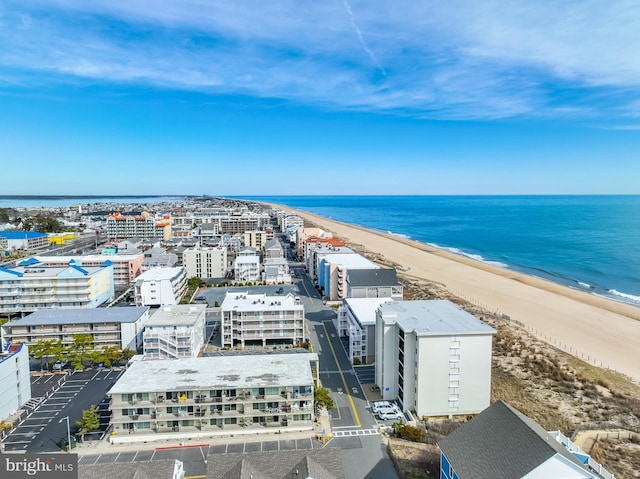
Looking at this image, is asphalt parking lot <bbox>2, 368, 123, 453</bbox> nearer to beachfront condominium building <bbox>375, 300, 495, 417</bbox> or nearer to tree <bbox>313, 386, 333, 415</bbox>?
tree <bbox>313, 386, 333, 415</bbox>

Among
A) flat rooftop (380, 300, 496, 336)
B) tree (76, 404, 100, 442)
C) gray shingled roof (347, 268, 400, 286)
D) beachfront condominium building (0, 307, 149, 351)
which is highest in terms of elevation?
flat rooftop (380, 300, 496, 336)

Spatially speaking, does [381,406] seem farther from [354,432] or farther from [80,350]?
[80,350]

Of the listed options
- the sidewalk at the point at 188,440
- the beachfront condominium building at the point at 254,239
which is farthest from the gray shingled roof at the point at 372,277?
the beachfront condominium building at the point at 254,239

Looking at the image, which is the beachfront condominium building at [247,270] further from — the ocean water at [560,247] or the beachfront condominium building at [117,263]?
the ocean water at [560,247]

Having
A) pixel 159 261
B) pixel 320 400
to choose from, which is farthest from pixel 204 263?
pixel 320 400

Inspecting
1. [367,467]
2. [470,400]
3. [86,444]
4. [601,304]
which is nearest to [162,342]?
[86,444]

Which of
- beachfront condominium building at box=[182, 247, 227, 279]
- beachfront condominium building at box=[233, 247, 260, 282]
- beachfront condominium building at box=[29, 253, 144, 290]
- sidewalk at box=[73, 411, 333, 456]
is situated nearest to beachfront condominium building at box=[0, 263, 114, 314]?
beachfront condominium building at box=[29, 253, 144, 290]
